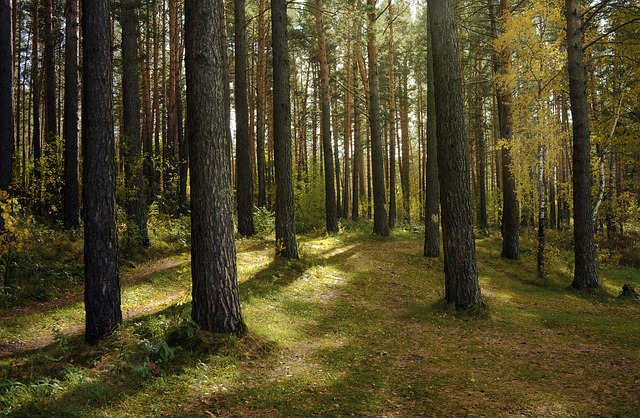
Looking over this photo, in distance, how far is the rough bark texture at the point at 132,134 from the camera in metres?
12.3

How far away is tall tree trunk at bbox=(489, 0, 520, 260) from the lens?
14.4m

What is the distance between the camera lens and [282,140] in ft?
38.2

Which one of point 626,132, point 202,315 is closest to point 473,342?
point 202,315

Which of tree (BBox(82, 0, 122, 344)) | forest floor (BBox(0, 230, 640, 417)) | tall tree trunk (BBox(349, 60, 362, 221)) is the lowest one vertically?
forest floor (BBox(0, 230, 640, 417))

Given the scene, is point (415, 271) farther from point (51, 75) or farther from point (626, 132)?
point (51, 75)

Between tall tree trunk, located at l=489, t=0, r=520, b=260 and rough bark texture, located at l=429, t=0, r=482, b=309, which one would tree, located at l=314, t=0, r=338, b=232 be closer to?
tall tree trunk, located at l=489, t=0, r=520, b=260

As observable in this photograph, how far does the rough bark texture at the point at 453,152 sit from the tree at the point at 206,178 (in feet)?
14.9

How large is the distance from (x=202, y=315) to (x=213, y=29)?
13.7 ft

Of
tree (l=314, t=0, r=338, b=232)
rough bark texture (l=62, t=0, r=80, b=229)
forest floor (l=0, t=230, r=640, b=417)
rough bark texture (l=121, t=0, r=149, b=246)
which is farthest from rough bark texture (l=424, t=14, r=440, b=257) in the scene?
rough bark texture (l=62, t=0, r=80, b=229)

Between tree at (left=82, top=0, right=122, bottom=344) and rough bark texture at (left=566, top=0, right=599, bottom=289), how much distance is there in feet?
39.0

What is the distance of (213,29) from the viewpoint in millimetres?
6141

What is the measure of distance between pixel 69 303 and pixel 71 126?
7.37 metres

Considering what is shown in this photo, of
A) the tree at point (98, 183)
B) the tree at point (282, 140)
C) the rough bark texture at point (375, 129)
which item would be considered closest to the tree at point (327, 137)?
the rough bark texture at point (375, 129)

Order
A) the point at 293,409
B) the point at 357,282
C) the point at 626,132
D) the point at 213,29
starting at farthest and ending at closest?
the point at 626,132 < the point at 357,282 < the point at 213,29 < the point at 293,409
